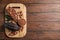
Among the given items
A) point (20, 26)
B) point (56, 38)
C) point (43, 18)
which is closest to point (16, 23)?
point (20, 26)

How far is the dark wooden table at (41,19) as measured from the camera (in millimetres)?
1787

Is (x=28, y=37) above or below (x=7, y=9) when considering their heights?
below

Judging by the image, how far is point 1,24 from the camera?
1.78m

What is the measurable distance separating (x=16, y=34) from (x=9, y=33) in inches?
3.3

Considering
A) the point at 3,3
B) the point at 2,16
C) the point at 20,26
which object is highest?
the point at 3,3

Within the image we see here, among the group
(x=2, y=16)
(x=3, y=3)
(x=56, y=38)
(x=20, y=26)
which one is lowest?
(x=56, y=38)

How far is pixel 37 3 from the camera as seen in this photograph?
1804 mm

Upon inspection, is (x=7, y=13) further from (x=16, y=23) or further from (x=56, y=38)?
(x=56, y=38)

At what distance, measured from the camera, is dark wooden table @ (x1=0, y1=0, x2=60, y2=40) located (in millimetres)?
1787

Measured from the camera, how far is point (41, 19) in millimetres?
1800

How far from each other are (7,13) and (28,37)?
0.38m

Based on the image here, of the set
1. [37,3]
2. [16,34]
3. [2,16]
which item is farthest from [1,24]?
[37,3]

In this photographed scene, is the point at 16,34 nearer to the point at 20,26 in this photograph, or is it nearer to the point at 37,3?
the point at 20,26

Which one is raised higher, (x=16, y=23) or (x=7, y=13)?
(x=7, y=13)
